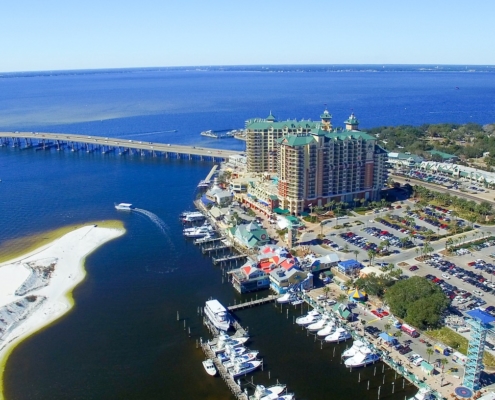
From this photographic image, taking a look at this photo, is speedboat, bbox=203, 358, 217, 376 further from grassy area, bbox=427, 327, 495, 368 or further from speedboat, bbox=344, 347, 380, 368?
grassy area, bbox=427, 327, 495, 368

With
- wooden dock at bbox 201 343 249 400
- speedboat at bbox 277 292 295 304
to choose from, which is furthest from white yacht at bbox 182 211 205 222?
wooden dock at bbox 201 343 249 400

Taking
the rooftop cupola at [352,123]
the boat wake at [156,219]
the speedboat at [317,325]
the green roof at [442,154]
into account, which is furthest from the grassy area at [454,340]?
the green roof at [442,154]

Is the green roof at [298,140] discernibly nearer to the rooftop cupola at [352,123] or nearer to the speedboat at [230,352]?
the rooftop cupola at [352,123]

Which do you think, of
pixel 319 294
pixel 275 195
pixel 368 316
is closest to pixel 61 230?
pixel 275 195

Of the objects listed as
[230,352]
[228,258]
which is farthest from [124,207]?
[230,352]

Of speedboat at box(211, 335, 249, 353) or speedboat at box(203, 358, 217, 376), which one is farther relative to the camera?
speedboat at box(211, 335, 249, 353)

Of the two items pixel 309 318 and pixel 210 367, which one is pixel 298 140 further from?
pixel 210 367
